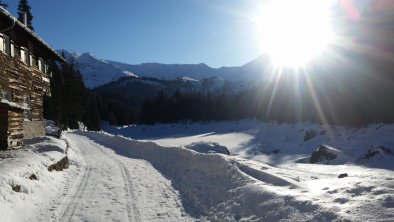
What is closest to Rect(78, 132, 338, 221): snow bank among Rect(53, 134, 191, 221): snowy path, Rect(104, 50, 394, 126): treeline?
Rect(53, 134, 191, 221): snowy path

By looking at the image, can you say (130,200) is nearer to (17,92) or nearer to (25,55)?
(17,92)

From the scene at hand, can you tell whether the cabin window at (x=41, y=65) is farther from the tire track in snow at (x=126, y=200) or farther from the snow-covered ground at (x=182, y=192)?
the tire track in snow at (x=126, y=200)

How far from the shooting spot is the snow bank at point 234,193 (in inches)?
340

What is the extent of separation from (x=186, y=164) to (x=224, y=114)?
10130 cm

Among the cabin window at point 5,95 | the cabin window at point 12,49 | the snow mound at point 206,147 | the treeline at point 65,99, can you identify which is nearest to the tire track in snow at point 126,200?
the cabin window at point 5,95

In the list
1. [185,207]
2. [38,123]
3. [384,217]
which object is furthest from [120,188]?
[38,123]

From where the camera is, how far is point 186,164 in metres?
18.5

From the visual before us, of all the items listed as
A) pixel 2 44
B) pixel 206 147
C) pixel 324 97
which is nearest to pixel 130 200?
pixel 2 44

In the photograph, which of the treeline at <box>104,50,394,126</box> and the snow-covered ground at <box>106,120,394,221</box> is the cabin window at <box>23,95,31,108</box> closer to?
the snow-covered ground at <box>106,120,394,221</box>

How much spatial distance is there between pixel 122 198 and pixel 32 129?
56.0ft

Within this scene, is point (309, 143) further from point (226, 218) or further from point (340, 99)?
point (226, 218)

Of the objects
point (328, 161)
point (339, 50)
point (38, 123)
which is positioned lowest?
point (328, 161)

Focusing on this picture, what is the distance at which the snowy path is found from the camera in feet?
34.3

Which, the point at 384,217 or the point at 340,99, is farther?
the point at 340,99
